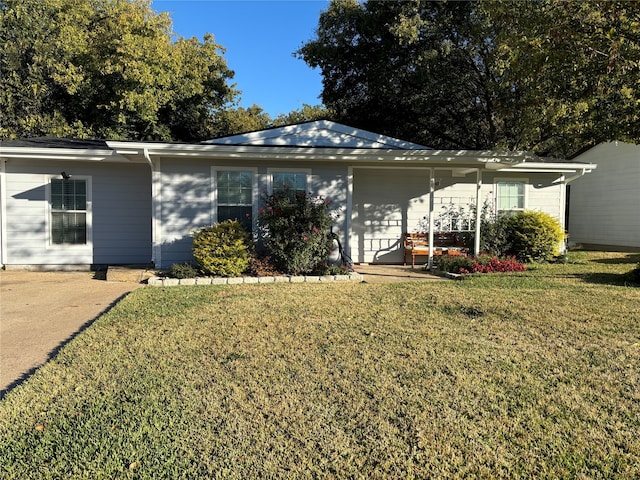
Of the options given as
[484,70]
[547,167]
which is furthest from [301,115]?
[547,167]

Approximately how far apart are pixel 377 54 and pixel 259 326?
14299 millimetres

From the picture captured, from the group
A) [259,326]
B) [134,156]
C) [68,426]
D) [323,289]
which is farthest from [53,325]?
[134,156]

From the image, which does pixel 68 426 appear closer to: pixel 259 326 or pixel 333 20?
pixel 259 326

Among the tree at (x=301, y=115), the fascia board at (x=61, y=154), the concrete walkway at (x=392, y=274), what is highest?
the tree at (x=301, y=115)

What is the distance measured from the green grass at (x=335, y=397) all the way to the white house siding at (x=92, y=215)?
465cm

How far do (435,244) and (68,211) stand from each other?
885 centimetres

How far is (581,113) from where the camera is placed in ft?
Answer: 29.0

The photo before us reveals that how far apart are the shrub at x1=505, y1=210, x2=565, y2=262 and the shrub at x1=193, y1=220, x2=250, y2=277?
6.79 metres

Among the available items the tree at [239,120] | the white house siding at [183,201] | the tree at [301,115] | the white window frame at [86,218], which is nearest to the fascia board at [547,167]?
the white house siding at [183,201]

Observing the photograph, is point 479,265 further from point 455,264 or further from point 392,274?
point 392,274

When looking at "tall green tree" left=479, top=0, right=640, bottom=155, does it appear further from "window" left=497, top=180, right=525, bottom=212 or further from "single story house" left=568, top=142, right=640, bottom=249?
"single story house" left=568, top=142, right=640, bottom=249

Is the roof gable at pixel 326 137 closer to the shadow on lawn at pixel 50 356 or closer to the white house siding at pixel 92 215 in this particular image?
the white house siding at pixel 92 215

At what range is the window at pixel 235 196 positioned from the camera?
9.02 metres

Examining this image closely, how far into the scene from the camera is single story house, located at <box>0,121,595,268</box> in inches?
343
